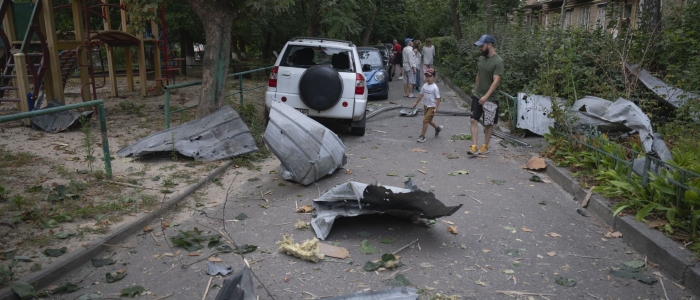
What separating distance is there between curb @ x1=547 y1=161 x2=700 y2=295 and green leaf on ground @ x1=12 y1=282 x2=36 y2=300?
4.92 meters

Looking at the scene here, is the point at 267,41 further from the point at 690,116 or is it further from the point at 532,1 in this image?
the point at 532,1

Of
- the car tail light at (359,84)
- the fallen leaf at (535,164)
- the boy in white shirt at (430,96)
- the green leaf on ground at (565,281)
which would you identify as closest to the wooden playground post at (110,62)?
the car tail light at (359,84)

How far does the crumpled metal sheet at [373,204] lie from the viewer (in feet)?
16.3

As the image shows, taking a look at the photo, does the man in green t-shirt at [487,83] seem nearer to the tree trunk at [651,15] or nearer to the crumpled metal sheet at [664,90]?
the crumpled metal sheet at [664,90]

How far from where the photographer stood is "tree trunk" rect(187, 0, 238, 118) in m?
9.36

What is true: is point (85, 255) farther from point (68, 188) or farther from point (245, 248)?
point (68, 188)

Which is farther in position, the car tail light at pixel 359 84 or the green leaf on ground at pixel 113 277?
the car tail light at pixel 359 84

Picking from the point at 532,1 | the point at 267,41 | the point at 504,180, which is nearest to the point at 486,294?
the point at 504,180

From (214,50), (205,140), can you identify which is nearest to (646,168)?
(205,140)

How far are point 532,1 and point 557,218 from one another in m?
37.0

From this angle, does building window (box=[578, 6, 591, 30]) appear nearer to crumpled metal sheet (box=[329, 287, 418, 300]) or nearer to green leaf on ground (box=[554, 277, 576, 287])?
green leaf on ground (box=[554, 277, 576, 287])

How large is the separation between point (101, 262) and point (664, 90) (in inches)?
351

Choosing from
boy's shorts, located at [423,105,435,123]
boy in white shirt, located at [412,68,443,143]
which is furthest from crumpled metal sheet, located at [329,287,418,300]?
boy's shorts, located at [423,105,435,123]

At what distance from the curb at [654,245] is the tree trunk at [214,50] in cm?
635
